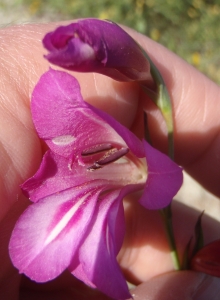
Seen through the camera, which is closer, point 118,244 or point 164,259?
point 118,244

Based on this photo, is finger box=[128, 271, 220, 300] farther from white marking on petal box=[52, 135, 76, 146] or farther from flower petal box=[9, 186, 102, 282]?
white marking on petal box=[52, 135, 76, 146]

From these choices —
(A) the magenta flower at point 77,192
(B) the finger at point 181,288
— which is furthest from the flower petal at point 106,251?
(B) the finger at point 181,288

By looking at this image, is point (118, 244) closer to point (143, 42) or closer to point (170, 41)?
point (143, 42)

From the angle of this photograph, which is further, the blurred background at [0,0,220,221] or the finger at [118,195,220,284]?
the blurred background at [0,0,220,221]

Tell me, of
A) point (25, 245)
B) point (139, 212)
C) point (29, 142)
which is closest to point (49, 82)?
point (29, 142)

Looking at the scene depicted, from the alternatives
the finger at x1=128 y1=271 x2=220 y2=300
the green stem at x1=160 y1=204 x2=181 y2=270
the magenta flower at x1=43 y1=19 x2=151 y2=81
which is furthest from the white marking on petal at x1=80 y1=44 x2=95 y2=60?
the finger at x1=128 y1=271 x2=220 y2=300

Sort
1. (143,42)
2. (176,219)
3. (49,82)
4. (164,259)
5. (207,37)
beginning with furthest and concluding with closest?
1. (207,37)
2. (176,219)
3. (164,259)
4. (143,42)
5. (49,82)

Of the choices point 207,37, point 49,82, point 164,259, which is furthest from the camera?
point 207,37

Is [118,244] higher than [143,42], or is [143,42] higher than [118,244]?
[143,42]
